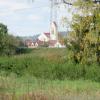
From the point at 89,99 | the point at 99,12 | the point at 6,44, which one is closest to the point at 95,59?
the point at 99,12

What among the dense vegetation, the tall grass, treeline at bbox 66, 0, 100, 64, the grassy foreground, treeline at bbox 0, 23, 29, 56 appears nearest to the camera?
the grassy foreground

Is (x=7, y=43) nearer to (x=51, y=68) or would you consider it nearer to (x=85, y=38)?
(x=51, y=68)

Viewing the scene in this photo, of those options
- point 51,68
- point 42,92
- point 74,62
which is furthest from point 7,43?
point 42,92

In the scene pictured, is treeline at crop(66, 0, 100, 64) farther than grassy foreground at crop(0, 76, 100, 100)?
Yes

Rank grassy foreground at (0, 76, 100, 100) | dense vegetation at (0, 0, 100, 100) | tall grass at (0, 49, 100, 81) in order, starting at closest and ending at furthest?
1. grassy foreground at (0, 76, 100, 100)
2. dense vegetation at (0, 0, 100, 100)
3. tall grass at (0, 49, 100, 81)

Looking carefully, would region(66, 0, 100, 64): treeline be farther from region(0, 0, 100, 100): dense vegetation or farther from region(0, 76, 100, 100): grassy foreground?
region(0, 76, 100, 100): grassy foreground

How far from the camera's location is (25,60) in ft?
132

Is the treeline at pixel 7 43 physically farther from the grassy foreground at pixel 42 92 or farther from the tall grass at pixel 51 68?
the grassy foreground at pixel 42 92

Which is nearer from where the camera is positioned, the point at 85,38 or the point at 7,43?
the point at 85,38

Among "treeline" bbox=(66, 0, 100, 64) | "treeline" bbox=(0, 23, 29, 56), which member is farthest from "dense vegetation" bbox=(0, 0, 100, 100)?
"treeline" bbox=(0, 23, 29, 56)

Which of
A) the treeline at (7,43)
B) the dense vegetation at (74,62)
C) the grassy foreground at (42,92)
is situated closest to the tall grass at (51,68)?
the dense vegetation at (74,62)

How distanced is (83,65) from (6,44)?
3288 centimetres

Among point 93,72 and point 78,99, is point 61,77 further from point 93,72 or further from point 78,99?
point 78,99

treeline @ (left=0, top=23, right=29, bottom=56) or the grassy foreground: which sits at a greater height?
the grassy foreground
